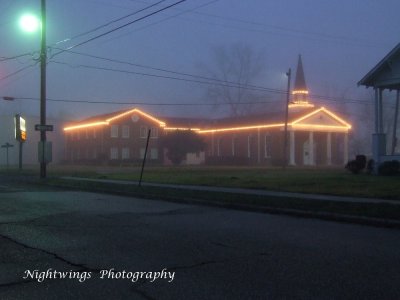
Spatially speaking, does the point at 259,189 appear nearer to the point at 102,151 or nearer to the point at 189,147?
the point at 189,147

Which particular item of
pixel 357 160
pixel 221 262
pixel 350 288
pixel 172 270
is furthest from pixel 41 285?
pixel 357 160

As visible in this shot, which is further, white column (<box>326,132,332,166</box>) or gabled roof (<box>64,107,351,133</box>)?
white column (<box>326,132,332,166</box>)

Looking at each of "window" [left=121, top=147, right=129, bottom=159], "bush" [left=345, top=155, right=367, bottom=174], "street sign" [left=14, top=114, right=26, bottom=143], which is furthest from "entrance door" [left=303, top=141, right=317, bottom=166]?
"street sign" [left=14, top=114, right=26, bottom=143]

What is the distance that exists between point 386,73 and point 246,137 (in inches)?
1575

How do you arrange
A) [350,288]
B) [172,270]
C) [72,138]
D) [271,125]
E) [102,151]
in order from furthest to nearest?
1. [72,138]
2. [102,151]
3. [271,125]
4. [172,270]
5. [350,288]

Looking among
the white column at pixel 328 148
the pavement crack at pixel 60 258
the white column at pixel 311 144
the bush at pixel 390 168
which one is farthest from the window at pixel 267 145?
the pavement crack at pixel 60 258

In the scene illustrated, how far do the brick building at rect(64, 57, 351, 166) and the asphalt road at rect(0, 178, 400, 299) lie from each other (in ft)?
161

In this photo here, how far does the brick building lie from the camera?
62.5 meters

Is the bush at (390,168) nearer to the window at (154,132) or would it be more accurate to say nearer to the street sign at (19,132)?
the street sign at (19,132)

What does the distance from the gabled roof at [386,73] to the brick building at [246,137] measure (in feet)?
105

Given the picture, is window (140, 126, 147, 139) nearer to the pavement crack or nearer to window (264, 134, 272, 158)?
window (264, 134, 272, 158)

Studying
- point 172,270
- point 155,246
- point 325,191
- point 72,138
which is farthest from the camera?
point 72,138

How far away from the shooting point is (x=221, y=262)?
716 cm

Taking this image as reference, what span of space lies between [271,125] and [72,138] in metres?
31.4
